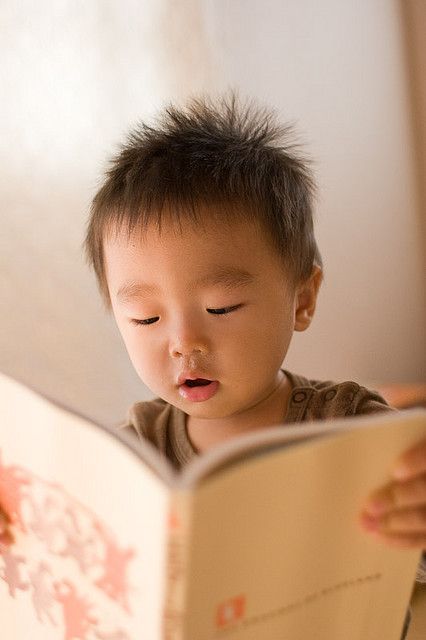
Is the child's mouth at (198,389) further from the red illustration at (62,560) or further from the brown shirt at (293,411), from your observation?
the red illustration at (62,560)

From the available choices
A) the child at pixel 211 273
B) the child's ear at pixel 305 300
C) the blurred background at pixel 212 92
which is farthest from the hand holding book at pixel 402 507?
the blurred background at pixel 212 92

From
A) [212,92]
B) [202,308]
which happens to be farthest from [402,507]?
[212,92]

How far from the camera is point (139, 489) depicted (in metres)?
0.41

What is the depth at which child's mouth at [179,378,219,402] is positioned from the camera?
760 millimetres

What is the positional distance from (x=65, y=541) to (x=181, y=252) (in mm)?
315

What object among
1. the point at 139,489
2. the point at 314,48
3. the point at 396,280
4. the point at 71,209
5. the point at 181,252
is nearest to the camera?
the point at 139,489

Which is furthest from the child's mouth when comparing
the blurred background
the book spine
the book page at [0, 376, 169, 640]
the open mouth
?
the blurred background

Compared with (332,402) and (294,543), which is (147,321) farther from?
(294,543)

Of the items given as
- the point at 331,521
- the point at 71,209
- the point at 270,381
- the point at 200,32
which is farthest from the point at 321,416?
the point at 200,32

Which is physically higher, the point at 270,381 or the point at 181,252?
the point at 181,252

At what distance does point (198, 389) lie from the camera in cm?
76

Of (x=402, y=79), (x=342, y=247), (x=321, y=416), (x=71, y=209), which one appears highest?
(x=402, y=79)

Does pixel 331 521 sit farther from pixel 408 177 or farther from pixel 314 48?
pixel 408 177

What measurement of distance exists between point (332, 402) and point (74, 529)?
1.29ft
